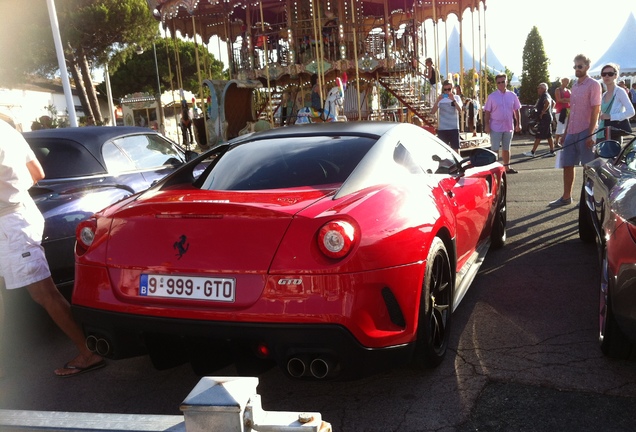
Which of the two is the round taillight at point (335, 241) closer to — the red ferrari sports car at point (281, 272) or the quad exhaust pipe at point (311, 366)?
the red ferrari sports car at point (281, 272)

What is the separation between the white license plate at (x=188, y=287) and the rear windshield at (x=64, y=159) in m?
2.73

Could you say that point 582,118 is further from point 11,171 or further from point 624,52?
point 624,52

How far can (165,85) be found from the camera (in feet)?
212

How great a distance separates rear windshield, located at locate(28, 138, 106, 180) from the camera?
5.14 m

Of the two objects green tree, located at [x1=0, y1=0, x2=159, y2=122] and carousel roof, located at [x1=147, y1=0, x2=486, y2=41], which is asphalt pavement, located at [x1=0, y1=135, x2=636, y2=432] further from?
green tree, located at [x1=0, y1=0, x2=159, y2=122]

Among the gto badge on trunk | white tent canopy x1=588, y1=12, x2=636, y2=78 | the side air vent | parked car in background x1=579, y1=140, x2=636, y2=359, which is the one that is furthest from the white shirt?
white tent canopy x1=588, y1=12, x2=636, y2=78

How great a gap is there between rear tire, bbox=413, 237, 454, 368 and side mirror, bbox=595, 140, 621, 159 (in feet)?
6.43

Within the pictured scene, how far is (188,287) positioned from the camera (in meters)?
2.73

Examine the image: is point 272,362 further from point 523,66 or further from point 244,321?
point 523,66

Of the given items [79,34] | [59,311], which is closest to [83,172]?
[59,311]

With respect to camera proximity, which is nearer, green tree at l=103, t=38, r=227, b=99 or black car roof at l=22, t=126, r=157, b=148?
black car roof at l=22, t=126, r=157, b=148

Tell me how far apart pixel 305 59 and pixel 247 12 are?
244 centimetres

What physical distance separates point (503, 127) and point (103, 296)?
9435 millimetres

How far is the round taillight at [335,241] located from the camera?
260cm
